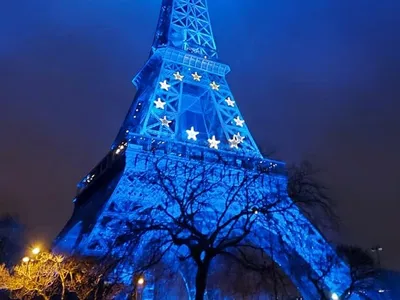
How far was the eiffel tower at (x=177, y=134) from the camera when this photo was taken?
19.1 metres

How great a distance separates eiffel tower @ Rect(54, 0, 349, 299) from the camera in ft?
62.5

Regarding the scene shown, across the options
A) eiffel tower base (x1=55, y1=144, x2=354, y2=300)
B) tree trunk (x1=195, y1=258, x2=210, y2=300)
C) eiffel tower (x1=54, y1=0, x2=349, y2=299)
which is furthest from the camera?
eiffel tower (x1=54, y1=0, x2=349, y2=299)

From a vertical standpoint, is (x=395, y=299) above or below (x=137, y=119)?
below

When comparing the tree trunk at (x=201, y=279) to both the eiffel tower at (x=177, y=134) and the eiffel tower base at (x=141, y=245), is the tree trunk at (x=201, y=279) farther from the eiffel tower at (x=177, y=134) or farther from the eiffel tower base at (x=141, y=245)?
the eiffel tower base at (x=141, y=245)

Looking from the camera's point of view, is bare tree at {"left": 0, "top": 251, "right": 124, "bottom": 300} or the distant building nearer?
bare tree at {"left": 0, "top": 251, "right": 124, "bottom": 300}

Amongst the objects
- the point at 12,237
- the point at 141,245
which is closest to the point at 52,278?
the point at 141,245

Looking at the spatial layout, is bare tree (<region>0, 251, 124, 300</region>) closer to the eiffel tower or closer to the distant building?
the eiffel tower

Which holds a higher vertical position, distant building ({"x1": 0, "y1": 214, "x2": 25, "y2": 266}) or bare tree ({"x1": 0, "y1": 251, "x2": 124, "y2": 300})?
distant building ({"x1": 0, "y1": 214, "x2": 25, "y2": 266})

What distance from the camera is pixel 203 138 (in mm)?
26859

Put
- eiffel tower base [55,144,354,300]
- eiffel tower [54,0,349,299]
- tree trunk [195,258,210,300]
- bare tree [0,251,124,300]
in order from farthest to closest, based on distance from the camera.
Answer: eiffel tower [54,0,349,299]
eiffel tower base [55,144,354,300]
bare tree [0,251,124,300]
tree trunk [195,258,210,300]

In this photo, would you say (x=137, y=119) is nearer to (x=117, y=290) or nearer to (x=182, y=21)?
(x=182, y=21)

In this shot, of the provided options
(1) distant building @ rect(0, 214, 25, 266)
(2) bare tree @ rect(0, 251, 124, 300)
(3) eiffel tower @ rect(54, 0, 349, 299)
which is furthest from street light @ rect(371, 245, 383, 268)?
(1) distant building @ rect(0, 214, 25, 266)

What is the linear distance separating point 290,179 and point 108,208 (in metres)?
10.6

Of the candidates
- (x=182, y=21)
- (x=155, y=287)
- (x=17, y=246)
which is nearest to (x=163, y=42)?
(x=182, y=21)
